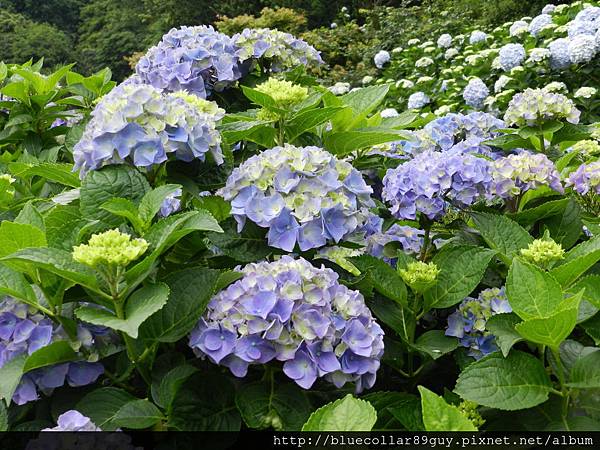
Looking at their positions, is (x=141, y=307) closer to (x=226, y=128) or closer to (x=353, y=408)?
(x=353, y=408)

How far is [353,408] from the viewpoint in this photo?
0.68 meters

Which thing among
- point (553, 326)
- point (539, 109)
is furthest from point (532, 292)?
point (539, 109)

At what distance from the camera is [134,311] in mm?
830

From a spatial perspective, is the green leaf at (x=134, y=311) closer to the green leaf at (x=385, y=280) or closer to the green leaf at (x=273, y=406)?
the green leaf at (x=273, y=406)

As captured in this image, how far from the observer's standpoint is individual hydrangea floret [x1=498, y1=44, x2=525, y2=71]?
444 cm

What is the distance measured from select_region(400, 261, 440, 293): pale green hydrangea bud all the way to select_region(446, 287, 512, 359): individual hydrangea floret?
9 cm

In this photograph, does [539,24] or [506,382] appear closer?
[506,382]

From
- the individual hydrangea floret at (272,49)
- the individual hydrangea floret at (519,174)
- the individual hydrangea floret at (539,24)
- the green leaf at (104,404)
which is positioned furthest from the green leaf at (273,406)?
the individual hydrangea floret at (539,24)

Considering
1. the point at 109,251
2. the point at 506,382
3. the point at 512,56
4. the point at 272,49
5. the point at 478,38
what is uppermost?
the point at 109,251

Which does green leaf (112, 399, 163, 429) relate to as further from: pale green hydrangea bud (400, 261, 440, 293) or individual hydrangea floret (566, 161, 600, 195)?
individual hydrangea floret (566, 161, 600, 195)

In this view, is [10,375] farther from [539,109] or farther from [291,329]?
[539,109]

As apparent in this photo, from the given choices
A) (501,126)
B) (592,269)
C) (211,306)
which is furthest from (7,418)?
(501,126)

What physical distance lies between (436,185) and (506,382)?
1.57 feet

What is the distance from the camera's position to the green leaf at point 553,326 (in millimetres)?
803
